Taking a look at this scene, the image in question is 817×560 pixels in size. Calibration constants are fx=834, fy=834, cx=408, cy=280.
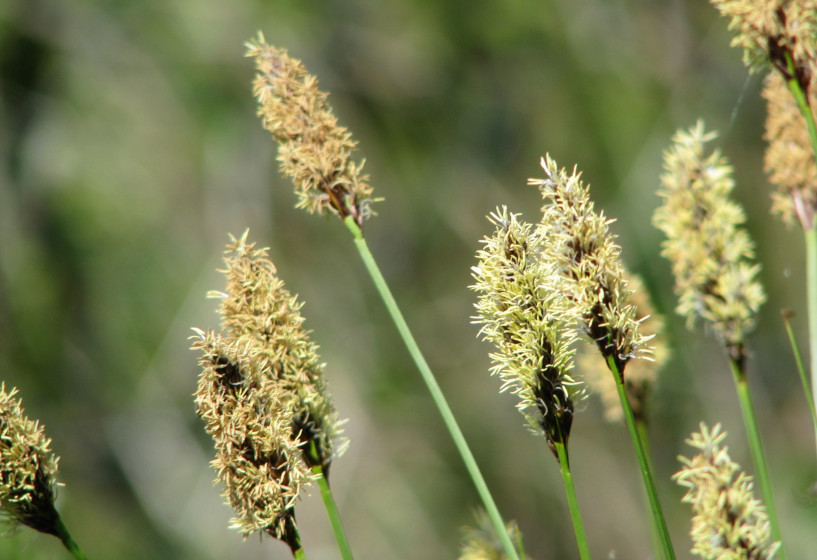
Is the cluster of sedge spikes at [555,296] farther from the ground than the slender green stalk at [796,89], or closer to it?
closer to it

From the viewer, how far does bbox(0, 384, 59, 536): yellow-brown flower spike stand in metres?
0.46

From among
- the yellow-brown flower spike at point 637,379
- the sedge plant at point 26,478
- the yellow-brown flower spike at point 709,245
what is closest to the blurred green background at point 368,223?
the yellow-brown flower spike at point 637,379

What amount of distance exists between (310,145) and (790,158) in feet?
1.21

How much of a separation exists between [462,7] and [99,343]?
2355 mm

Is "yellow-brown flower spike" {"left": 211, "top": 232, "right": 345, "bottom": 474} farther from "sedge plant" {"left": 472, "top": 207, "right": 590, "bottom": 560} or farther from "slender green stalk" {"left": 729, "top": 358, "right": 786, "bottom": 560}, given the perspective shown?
"slender green stalk" {"left": 729, "top": 358, "right": 786, "bottom": 560}

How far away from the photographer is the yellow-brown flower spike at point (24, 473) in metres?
0.46

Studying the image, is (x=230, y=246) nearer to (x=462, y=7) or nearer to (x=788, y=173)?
(x=788, y=173)

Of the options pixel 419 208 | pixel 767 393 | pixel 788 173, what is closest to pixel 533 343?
pixel 788 173

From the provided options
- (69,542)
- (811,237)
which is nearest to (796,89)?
(811,237)

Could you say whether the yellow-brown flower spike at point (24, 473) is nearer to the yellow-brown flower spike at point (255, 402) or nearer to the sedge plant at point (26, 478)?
the sedge plant at point (26, 478)

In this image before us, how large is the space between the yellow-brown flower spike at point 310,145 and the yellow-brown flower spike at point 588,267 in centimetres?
17

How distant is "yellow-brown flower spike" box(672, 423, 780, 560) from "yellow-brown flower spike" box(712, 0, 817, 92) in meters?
0.28

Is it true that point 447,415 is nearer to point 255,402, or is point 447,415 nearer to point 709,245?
point 255,402

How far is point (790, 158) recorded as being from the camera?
25.4 inches
